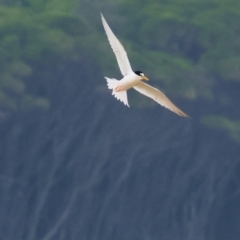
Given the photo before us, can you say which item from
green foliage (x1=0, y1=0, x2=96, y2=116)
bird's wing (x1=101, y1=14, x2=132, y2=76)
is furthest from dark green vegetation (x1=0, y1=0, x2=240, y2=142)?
bird's wing (x1=101, y1=14, x2=132, y2=76)

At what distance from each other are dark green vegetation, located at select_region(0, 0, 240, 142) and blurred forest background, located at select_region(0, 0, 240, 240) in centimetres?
3

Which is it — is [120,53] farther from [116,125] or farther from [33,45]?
[33,45]

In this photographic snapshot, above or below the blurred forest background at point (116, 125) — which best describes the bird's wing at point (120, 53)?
below

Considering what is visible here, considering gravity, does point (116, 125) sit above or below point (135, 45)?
below

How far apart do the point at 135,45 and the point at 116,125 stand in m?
2.14

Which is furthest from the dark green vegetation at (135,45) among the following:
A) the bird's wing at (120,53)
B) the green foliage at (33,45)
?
the bird's wing at (120,53)

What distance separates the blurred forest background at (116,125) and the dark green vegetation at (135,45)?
3 centimetres

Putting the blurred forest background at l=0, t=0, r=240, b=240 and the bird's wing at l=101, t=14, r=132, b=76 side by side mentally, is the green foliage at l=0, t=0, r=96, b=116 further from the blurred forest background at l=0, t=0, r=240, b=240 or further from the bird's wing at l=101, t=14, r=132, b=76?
the bird's wing at l=101, t=14, r=132, b=76

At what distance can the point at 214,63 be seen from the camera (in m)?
23.2

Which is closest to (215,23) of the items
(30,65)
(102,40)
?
(102,40)

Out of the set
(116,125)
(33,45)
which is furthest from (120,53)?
(33,45)

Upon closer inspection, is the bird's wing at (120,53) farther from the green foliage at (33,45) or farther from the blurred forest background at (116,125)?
the green foliage at (33,45)

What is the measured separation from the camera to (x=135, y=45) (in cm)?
2319

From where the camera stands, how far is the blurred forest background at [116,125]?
21.4m
